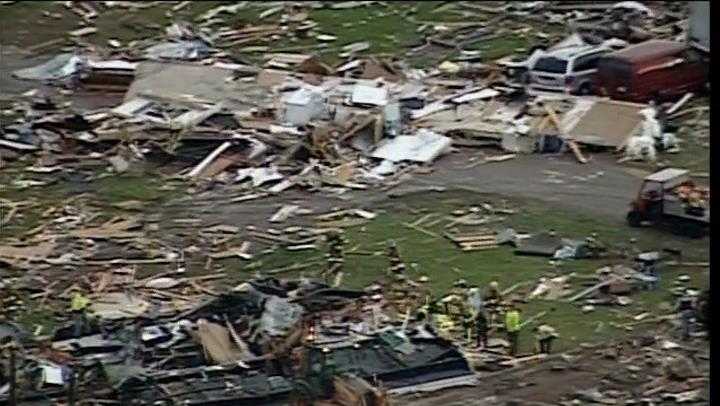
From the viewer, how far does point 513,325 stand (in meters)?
2.96

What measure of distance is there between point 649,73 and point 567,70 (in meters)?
0.21

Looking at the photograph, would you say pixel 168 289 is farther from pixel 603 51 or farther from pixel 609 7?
pixel 609 7

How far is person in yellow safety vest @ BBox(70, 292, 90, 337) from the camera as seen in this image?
293 centimetres

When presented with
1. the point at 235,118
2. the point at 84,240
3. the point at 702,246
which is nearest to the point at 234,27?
the point at 235,118

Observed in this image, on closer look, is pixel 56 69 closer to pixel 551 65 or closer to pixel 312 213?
pixel 312 213

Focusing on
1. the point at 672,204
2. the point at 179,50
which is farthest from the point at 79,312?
the point at 179,50

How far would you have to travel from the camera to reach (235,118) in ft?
12.7

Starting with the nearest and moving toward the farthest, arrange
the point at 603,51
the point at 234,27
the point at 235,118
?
1. the point at 235,118
2. the point at 603,51
3. the point at 234,27

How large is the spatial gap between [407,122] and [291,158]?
326 millimetres

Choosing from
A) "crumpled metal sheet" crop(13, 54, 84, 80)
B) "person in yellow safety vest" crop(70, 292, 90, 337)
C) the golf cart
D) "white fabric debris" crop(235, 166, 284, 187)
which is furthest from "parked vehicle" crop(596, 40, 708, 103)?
"person in yellow safety vest" crop(70, 292, 90, 337)

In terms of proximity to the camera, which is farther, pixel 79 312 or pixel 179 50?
pixel 179 50

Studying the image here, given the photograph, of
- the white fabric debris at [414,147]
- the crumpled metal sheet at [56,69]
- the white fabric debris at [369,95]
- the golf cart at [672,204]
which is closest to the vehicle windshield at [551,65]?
the white fabric debris at [369,95]

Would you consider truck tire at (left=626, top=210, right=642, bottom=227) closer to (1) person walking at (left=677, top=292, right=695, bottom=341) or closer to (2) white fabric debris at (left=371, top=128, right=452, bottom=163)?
(1) person walking at (left=677, top=292, right=695, bottom=341)

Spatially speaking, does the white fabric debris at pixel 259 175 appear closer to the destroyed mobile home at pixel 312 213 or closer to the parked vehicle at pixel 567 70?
the destroyed mobile home at pixel 312 213
